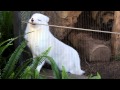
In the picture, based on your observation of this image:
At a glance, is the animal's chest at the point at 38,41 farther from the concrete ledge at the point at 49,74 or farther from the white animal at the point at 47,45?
the concrete ledge at the point at 49,74

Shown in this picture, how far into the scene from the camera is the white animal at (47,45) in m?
4.08

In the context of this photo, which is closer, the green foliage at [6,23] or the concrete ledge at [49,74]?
the concrete ledge at [49,74]

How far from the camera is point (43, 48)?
13.5 feet

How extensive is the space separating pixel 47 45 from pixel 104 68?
71 cm

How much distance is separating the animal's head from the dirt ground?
2.27 feet

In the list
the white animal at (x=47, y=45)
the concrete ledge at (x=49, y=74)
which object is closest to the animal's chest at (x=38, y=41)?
the white animal at (x=47, y=45)

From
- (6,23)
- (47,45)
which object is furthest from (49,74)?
(6,23)

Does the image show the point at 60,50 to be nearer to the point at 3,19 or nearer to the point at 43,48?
the point at 43,48

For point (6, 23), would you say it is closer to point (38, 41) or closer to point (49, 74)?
point (38, 41)

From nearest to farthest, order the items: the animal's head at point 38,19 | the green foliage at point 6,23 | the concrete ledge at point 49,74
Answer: the concrete ledge at point 49,74 < the animal's head at point 38,19 < the green foliage at point 6,23
